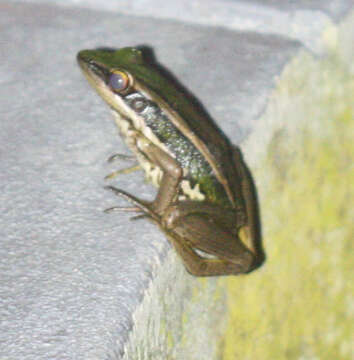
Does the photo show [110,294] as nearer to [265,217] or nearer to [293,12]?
[265,217]

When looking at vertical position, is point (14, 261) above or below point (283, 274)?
above

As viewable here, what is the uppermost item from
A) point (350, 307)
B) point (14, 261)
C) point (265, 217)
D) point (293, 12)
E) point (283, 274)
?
point (293, 12)

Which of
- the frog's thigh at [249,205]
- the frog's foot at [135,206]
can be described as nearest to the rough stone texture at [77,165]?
the frog's foot at [135,206]

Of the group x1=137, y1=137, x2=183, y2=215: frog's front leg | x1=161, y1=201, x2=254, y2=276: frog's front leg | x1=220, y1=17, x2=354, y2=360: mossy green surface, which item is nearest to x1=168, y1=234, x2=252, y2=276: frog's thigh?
x1=161, y1=201, x2=254, y2=276: frog's front leg

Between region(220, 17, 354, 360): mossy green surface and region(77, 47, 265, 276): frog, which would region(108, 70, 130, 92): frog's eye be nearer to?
region(77, 47, 265, 276): frog

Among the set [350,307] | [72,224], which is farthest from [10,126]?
[350,307]

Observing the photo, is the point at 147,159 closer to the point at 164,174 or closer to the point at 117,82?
the point at 164,174

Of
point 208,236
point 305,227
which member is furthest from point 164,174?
point 305,227
